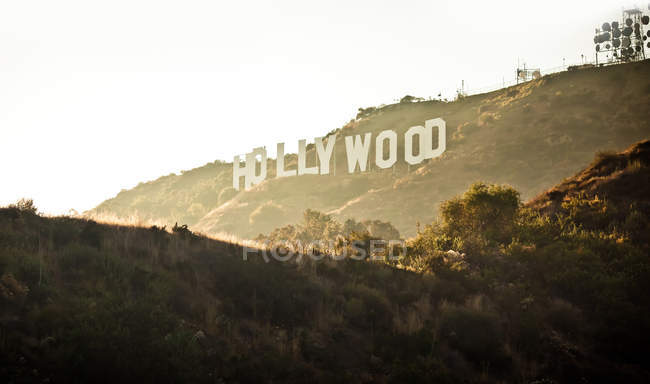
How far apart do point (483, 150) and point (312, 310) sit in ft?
216

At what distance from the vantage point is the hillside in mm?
63344

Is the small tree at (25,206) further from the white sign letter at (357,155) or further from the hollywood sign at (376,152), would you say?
the white sign letter at (357,155)

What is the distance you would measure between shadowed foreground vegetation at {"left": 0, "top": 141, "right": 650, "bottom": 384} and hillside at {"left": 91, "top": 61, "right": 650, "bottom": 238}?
42.4m

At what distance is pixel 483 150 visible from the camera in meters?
72.4

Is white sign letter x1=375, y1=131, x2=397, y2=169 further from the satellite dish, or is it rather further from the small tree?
the small tree

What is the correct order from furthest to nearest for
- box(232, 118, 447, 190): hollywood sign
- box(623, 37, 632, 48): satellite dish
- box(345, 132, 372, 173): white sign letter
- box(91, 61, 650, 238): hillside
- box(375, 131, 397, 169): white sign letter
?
box(375, 131, 397, 169): white sign letter < box(345, 132, 372, 173): white sign letter < box(232, 118, 447, 190): hollywood sign < box(623, 37, 632, 48): satellite dish < box(91, 61, 650, 238): hillside

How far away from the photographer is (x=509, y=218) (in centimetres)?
2162

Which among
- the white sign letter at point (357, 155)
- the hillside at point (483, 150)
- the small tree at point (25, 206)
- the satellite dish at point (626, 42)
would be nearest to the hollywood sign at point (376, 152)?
the white sign letter at point (357, 155)

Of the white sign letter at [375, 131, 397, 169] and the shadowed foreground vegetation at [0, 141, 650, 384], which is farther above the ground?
the white sign letter at [375, 131, 397, 169]

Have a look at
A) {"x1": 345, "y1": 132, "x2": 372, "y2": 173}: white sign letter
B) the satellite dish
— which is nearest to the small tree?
{"x1": 345, "y1": 132, "x2": 372, "y2": 173}: white sign letter

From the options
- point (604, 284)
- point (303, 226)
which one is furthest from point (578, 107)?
point (604, 284)

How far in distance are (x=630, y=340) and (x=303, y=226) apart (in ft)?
145

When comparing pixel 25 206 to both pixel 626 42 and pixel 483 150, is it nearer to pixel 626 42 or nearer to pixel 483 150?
pixel 483 150

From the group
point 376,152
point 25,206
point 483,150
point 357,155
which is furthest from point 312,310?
point 376,152
